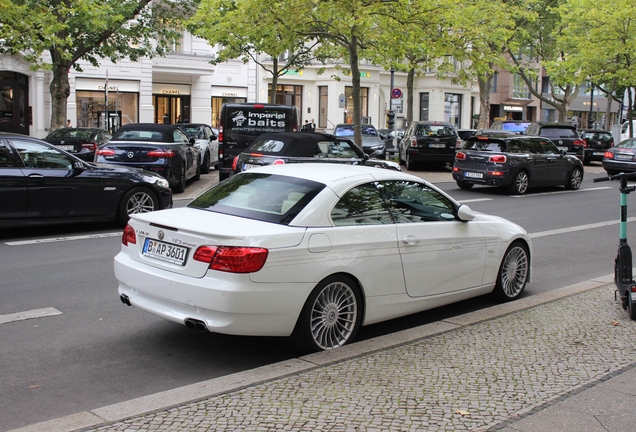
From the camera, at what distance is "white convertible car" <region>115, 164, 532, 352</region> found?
540 centimetres

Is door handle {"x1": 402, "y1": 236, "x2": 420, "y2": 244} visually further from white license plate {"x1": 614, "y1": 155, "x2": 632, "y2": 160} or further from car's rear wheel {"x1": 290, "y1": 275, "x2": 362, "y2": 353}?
white license plate {"x1": 614, "y1": 155, "x2": 632, "y2": 160}

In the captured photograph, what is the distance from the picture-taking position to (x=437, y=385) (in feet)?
16.3

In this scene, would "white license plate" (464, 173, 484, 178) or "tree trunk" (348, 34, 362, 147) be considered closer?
"white license plate" (464, 173, 484, 178)

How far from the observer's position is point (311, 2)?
2262 cm

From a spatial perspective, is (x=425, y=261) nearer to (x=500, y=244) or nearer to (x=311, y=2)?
(x=500, y=244)

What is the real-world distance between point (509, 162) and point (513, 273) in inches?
485

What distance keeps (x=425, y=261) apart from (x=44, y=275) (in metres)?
4.62

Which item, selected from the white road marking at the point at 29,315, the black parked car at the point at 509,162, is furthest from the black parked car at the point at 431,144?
the white road marking at the point at 29,315

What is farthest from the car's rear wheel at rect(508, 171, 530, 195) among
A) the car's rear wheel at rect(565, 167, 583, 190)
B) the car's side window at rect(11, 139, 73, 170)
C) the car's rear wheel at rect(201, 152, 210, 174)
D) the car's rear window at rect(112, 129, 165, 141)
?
the car's side window at rect(11, 139, 73, 170)

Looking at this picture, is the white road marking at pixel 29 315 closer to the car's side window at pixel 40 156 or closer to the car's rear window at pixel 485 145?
the car's side window at pixel 40 156

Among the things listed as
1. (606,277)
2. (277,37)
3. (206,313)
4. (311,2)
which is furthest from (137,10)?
(206,313)

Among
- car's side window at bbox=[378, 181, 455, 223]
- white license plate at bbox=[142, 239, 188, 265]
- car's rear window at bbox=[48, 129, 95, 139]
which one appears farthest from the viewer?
car's rear window at bbox=[48, 129, 95, 139]

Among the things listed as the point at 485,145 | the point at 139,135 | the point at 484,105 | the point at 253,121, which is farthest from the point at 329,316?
the point at 484,105

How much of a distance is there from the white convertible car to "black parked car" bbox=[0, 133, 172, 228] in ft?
17.9
